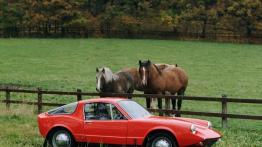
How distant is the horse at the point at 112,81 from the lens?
58.4ft

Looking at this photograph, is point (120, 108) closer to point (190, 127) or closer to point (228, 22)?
point (190, 127)

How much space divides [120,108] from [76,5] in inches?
2826

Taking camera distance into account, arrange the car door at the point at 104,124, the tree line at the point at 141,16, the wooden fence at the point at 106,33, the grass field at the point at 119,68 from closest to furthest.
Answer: the car door at the point at 104,124 < the grass field at the point at 119,68 < the wooden fence at the point at 106,33 < the tree line at the point at 141,16

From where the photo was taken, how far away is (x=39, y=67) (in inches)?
1703

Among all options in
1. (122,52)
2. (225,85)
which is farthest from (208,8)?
(225,85)

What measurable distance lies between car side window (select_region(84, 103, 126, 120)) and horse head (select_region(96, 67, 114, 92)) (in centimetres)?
511

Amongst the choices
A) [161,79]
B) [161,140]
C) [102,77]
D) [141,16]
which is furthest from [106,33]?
[161,140]

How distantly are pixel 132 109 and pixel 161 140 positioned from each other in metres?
1.32

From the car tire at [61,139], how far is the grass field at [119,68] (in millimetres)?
676

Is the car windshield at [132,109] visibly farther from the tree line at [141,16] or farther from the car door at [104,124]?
the tree line at [141,16]

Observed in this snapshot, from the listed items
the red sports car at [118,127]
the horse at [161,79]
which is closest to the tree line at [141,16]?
the horse at [161,79]

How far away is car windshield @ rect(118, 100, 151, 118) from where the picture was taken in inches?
477

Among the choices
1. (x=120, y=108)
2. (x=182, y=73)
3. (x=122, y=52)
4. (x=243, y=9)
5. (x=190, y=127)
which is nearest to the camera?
(x=190, y=127)

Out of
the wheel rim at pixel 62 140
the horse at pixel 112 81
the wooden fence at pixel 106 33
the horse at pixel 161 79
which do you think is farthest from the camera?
the wooden fence at pixel 106 33
